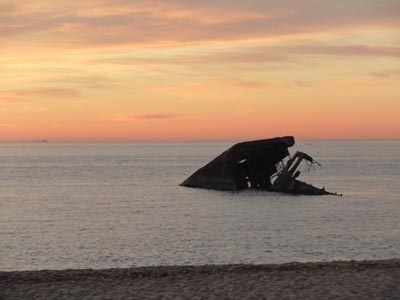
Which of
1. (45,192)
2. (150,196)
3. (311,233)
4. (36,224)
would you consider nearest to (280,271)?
(311,233)

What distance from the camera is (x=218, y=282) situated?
1179cm

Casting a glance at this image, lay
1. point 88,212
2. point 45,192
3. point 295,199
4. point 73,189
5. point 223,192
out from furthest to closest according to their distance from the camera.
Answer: point 73,189 → point 45,192 → point 223,192 → point 295,199 → point 88,212

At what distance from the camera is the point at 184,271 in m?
12.9

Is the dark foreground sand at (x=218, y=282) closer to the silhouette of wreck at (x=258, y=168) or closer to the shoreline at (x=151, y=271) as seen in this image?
the shoreline at (x=151, y=271)

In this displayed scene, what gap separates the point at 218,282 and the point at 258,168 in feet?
135

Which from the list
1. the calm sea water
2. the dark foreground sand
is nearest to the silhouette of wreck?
the calm sea water

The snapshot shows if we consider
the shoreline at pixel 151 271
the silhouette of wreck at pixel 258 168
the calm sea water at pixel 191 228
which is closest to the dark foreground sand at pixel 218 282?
the shoreline at pixel 151 271

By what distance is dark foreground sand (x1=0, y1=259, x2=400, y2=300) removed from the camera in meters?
10.8

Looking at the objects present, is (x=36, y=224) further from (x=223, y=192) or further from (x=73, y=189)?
(x=73, y=189)

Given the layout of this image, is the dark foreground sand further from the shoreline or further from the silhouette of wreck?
the silhouette of wreck

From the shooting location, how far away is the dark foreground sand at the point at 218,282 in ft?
35.5

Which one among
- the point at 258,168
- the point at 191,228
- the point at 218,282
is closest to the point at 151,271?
the point at 218,282

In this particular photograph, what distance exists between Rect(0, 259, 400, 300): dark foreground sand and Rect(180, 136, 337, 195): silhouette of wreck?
33319 mm

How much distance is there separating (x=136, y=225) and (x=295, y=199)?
1734 centimetres
